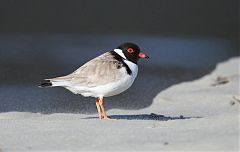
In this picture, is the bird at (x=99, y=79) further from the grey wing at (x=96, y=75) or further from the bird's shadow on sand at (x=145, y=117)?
the bird's shadow on sand at (x=145, y=117)

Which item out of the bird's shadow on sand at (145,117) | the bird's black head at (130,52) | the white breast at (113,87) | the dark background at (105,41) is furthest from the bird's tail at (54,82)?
the dark background at (105,41)

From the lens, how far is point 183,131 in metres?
5.99

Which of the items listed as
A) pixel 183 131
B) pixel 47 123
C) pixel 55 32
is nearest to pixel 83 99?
pixel 47 123

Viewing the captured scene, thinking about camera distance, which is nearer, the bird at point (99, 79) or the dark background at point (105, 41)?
the bird at point (99, 79)

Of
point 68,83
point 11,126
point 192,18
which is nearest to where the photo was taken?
point 11,126

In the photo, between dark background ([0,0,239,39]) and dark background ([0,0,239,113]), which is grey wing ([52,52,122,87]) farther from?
dark background ([0,0,239,39])

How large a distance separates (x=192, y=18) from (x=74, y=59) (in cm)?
719

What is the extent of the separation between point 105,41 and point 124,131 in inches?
354

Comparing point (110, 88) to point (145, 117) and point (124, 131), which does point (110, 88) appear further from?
point (124, 131)

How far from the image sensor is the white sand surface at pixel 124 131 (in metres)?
5.47

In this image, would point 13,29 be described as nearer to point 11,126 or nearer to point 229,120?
Result: point 11,126

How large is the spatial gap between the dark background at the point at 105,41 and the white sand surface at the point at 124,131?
3.52 feet

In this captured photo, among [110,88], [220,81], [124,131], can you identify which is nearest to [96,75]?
[110,88]

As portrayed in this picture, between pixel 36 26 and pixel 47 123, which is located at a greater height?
pixel 36 26
